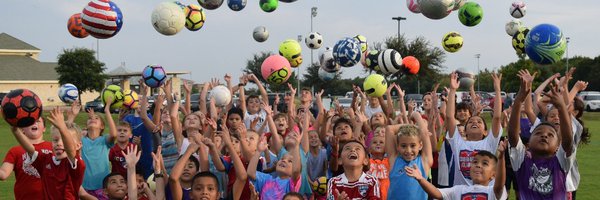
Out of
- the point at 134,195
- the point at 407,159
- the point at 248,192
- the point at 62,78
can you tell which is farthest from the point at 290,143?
the point at 62,78

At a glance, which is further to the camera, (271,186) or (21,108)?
(271,186)

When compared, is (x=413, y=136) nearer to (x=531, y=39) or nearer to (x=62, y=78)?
(x=531, y=39)

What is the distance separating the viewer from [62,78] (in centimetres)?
4741

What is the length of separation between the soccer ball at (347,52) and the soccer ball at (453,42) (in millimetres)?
2767

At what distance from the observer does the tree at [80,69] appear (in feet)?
156

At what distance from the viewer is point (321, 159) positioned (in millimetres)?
7145

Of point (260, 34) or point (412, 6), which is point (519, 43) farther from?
point (260, 34)

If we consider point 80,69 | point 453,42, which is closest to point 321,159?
point 453,42

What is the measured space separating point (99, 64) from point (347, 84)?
131 ft

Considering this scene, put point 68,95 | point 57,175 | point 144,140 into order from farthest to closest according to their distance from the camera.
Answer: point 68,95, point 144,140, point 57,175

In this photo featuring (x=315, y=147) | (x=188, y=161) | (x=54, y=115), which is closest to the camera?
(x=54, y=115)

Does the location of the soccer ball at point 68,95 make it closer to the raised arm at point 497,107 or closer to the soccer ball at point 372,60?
the soccer ball at point 372,60

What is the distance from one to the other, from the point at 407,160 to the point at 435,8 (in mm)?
6182

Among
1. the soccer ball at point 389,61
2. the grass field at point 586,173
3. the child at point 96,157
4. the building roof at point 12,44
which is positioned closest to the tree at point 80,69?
the grass field at point 586,173
